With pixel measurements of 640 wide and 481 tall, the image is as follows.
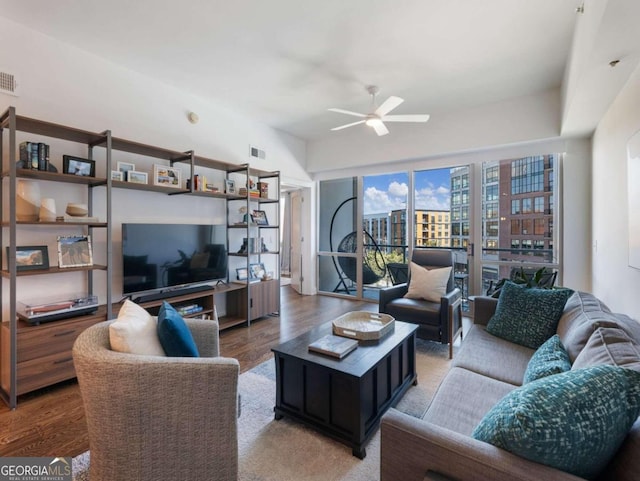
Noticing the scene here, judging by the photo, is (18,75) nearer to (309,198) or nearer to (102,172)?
(102,172)

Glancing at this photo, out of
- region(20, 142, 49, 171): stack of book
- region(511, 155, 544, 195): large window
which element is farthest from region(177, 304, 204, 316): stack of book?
region(511, 155, 544, 195): large window

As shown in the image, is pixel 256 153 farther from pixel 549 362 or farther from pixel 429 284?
pixel 549 362

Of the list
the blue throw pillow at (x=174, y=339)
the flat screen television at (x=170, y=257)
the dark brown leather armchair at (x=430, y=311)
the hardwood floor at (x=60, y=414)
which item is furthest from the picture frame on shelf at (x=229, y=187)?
the blue throw pillow at (x=174, y=339)

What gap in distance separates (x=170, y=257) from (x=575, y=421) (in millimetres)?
3453

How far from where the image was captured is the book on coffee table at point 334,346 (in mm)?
1914

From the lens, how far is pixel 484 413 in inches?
55.6

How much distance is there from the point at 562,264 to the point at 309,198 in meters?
4.03

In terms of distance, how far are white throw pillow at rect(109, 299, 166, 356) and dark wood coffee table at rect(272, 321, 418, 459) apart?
0.77 metres

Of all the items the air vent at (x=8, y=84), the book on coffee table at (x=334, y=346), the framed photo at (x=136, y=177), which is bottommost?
the book on coffee table at (x=334, y=346)

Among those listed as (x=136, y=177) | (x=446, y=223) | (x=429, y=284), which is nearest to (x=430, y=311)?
(x=429, y=284)

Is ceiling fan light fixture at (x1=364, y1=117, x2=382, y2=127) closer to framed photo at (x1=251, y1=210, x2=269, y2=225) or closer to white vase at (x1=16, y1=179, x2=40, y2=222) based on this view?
framed photo at (x1=251, y1=210, x2=269, y2=225)

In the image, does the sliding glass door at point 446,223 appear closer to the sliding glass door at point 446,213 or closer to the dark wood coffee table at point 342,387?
the sliding glass door at point 446,213

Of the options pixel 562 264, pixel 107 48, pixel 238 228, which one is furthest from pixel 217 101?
pixel 562 264

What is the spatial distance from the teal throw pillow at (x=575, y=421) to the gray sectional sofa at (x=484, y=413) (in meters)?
0.04
